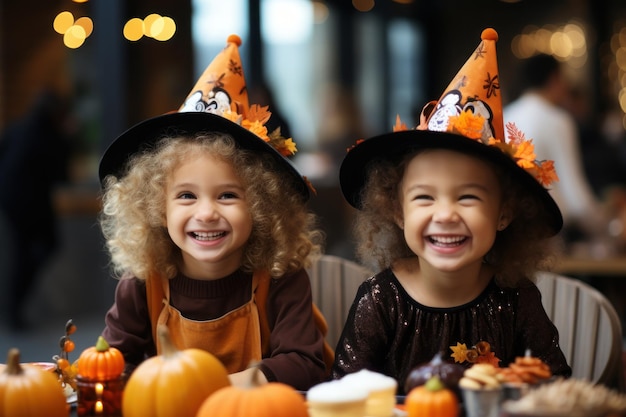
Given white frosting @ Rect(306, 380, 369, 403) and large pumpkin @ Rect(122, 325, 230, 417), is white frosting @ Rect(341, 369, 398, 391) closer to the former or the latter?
white frosting @ Rect(306, 380, 369, 403)

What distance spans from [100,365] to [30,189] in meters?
4.93

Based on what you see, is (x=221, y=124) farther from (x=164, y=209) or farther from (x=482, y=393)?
(x=482, y=393)

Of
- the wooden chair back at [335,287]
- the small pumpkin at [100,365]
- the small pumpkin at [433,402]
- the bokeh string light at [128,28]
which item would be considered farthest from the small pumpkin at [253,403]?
the bokeh string light at [128,28]

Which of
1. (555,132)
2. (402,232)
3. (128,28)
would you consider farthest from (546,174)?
(128,28)

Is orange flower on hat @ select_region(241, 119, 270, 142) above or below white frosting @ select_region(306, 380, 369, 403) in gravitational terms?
above

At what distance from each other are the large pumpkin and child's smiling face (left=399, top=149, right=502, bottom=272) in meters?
0.62

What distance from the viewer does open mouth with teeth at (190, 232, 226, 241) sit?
218 cm

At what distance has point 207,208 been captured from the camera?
2.15m

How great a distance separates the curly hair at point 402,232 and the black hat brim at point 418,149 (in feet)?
0.07

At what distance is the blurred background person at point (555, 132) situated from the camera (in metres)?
5.07

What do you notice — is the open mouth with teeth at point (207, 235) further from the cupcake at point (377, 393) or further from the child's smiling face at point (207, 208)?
the cupcake at point (377, 393)

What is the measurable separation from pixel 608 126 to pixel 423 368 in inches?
334

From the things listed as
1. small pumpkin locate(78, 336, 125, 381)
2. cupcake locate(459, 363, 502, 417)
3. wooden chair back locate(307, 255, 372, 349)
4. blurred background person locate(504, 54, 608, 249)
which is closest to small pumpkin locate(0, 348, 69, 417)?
small pumpkin locate(78, 336, 125, 381)

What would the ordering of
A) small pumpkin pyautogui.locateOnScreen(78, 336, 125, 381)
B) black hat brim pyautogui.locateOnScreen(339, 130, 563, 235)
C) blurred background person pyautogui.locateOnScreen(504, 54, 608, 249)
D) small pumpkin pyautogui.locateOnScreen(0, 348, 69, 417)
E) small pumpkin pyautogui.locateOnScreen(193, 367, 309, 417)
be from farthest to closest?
blurred background person pyautogui.locateOnScreen(504, 54, 608, 249), black hat brim pyautogui.locateOnScreen(339, 130, 563, 235), small pumpkin pyautogui.locateOnScreen(78, 336, 125, 381), small pumpkin pyautogui.locateOnScreen(0, 348, 69, 417), small pumpkin pyautogui.locateOnScreen(193, 367, 309, 417)
